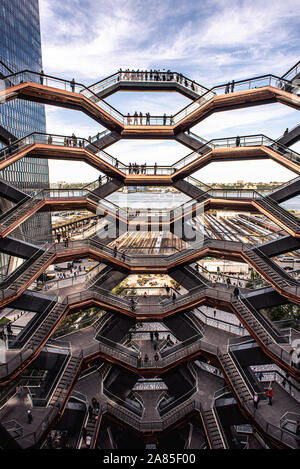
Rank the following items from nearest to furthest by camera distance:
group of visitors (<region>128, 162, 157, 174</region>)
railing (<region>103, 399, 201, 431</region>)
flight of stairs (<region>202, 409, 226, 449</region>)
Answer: flight of stairs (<region>202, 409, 226, 449</region>) < railing (<region>103, 399, 201, 431</region>) < group of visitors (<region>128, 162, 157, 174</region>)

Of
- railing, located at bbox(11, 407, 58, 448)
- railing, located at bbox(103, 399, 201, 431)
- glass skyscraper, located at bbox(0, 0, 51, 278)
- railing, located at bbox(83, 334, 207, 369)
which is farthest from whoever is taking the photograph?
glass skyscraper, located at bbox(0, 0, 51, 278)

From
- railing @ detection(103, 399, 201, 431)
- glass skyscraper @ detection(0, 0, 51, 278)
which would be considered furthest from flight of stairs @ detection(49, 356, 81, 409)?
glass skyscraper @ detection(0, 0, 51, 278)

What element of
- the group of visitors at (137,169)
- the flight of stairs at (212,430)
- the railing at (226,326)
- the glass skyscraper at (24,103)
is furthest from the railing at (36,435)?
the glass skyscraper at (24,103)

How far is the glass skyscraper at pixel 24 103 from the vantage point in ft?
152

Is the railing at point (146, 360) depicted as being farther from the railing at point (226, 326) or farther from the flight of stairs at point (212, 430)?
the flight of stairs at point (212, 430)

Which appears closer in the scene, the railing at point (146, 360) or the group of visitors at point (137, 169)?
the railing at point (146, 360)

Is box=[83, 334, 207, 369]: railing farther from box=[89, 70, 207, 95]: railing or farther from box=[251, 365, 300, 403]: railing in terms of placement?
box=[89, 70, 207, 95]: railing

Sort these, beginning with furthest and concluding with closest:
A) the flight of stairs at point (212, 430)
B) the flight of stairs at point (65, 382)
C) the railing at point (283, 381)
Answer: the railing at point (283, 381), the flight of stairs at point (212, 430), the flight of stairs at point (65, 382)

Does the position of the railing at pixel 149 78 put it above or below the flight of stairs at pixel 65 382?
above

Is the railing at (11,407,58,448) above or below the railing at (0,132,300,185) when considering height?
below

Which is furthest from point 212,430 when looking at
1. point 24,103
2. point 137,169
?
point 24,103

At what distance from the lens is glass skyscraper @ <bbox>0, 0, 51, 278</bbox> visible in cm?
4628

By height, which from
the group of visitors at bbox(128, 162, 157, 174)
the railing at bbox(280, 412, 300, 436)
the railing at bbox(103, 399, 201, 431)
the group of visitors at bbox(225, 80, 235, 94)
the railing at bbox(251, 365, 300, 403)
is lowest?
the railing at bbox(103, 399, 201, 431)

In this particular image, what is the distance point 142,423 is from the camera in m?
18.2
